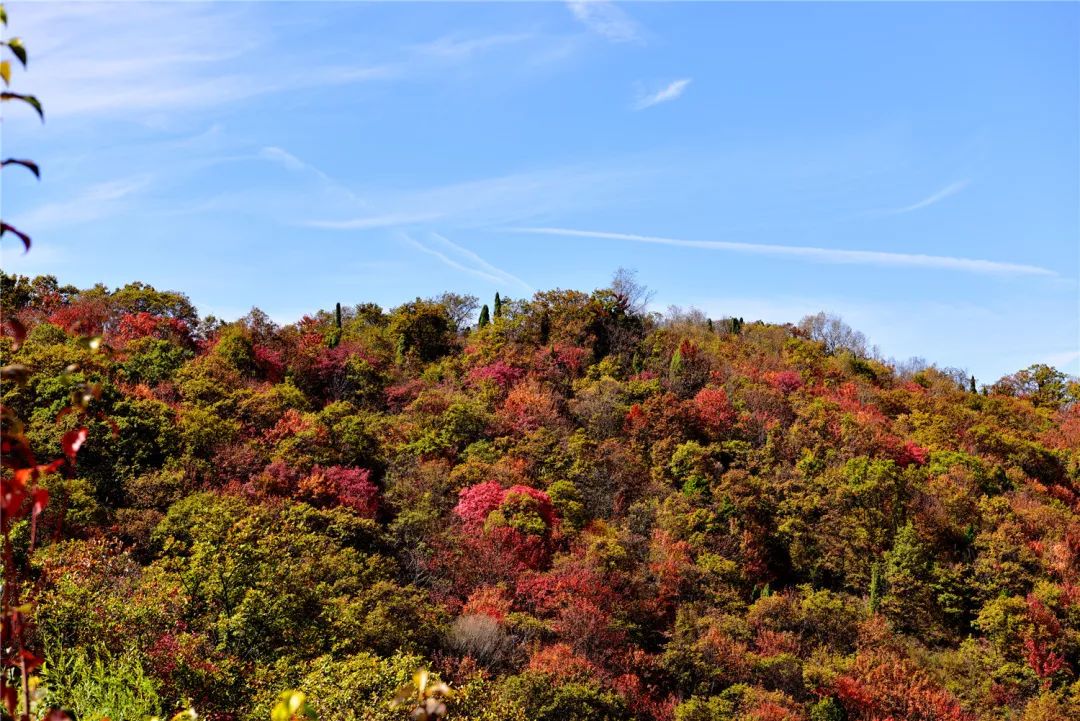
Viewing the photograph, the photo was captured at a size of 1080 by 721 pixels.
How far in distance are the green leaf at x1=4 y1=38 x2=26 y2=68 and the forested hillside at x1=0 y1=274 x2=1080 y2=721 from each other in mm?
9078

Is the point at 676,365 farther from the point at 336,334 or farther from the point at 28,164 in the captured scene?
the point at 28,164

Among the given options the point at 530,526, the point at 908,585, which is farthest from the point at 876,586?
the point at 530,526

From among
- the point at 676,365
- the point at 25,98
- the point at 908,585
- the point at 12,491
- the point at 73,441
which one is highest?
the point at 676,365

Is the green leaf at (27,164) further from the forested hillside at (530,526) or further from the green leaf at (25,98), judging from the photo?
the forested hillside at (530,526)

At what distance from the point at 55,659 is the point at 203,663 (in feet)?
6.41

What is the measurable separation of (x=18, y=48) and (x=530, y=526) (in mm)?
21712

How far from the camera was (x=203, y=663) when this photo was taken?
12359mm

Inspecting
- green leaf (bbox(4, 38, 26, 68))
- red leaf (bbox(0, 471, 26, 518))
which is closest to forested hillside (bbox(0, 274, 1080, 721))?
red leaf (bbox(0, 471, 26, 518))

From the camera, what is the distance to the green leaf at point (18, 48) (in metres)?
1.74

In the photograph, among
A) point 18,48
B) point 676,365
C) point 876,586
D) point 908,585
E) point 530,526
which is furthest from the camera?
point 676,365

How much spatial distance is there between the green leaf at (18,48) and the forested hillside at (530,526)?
908 centimetres

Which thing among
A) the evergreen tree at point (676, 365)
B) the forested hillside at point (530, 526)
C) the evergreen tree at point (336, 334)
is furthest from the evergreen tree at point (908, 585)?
the evergreen tree at point (336, 334)

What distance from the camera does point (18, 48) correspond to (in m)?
1.75

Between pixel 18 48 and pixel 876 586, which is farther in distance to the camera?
pixel 876 586
